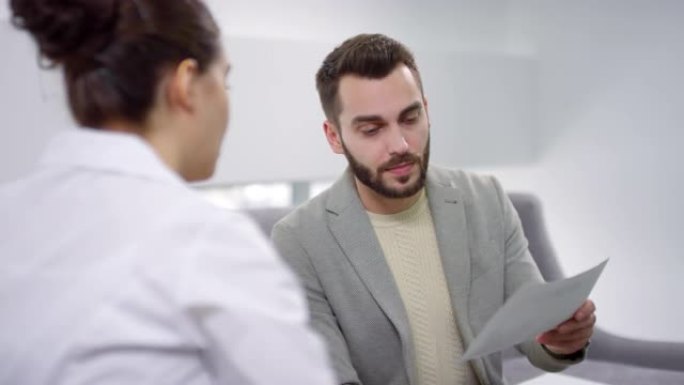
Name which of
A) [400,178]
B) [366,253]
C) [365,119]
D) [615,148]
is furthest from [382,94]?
[615,148]

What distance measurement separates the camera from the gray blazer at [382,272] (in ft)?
4.69

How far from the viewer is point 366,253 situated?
1.46 metres

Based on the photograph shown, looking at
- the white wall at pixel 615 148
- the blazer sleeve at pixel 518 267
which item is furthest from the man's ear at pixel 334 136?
the white wall at pixel 615 148

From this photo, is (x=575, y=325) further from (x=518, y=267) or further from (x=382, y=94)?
(x=382, y=94)

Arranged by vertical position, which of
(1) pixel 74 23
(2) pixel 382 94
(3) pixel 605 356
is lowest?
(3) pixel 605 356

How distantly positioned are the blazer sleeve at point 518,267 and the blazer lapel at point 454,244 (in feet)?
0.37

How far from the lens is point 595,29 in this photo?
303 cm

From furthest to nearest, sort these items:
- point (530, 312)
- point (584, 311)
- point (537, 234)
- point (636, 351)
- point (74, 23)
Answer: point (537, 234)
point (636, 351)
point (584, 311)
point (530, 312)
point (74, 23)

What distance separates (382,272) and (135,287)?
2.95 feet

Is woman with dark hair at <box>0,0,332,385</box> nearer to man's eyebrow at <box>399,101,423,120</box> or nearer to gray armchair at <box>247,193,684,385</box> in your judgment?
man's eyebrow at <box>399,101,423,120</box>

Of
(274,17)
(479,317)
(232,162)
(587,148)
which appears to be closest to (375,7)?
(274,17)

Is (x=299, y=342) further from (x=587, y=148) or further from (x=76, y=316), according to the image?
(x=587, y=148)

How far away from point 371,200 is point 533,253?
1038 millimetres

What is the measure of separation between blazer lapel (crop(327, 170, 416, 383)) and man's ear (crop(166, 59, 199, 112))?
78cm
